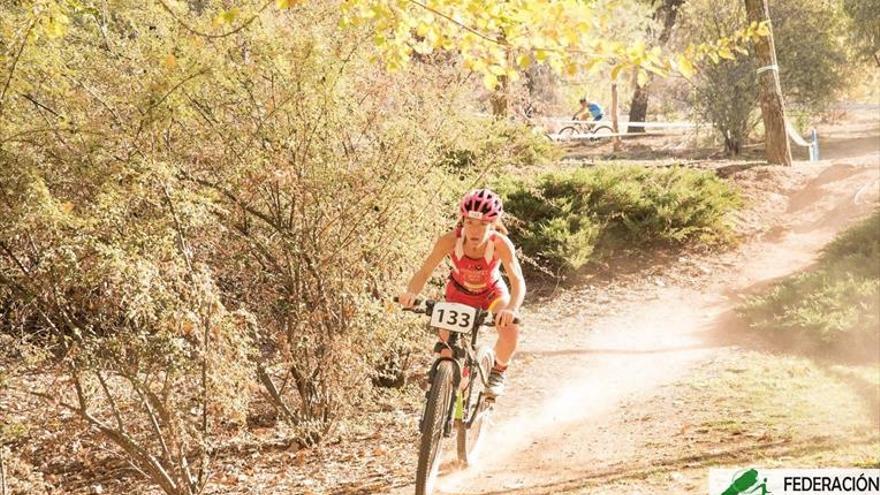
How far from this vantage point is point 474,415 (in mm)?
6121

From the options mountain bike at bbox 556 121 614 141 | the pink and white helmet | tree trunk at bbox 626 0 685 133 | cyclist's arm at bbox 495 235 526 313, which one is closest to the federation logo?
cyclist's arm at bbox 495 235 526 313

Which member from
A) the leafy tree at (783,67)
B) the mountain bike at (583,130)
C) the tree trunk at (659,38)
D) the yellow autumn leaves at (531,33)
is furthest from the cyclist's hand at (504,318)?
the tree trunk at (659,38)

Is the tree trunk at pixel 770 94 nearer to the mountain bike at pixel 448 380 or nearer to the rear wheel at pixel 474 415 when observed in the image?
the rear wheel at pixel 474 415

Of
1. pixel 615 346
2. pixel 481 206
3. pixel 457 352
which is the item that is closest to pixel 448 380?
pixel 457 352

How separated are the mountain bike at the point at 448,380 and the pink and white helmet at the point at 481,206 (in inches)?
23.5

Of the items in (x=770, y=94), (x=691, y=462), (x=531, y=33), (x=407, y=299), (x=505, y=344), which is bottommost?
(x=691, y=462)

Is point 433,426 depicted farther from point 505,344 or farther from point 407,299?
point 505,344

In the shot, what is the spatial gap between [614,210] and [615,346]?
3339 mm

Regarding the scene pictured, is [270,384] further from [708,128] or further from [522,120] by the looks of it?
[708,128]

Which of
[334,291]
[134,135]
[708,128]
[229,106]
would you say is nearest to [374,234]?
[334,291]

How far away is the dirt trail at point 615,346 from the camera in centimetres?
641

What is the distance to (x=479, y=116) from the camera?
26.9ft

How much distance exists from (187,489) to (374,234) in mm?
2332

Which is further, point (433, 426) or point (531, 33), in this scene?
point (433, 426)
